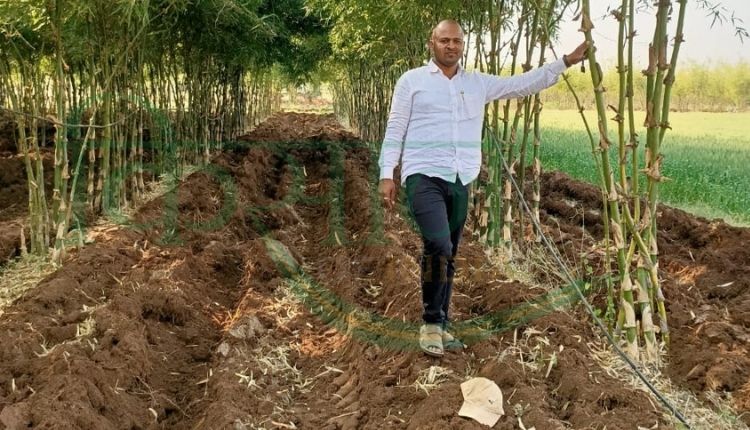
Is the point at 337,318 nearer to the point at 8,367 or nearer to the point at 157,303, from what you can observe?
the point at 157,303

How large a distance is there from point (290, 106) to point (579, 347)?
170ft

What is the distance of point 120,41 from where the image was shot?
666 centimetres

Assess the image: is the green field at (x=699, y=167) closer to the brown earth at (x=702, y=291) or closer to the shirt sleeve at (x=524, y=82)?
the brown earth at (x=702, y=291)

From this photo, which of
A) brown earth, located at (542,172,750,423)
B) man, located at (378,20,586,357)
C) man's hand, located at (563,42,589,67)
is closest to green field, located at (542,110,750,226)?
brown earth, located at (542,172,750,423)

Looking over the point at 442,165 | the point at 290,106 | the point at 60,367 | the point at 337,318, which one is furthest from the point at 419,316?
the point at 290,106

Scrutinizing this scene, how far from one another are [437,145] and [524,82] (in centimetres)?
65

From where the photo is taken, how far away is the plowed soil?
3160 millimetres

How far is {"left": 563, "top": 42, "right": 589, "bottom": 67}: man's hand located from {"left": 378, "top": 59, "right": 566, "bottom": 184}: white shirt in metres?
0.05

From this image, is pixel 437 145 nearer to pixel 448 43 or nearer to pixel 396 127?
pixel 396 127

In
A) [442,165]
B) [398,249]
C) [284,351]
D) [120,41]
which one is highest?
[120,41]

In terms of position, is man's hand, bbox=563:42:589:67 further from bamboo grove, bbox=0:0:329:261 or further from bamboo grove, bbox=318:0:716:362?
bamboo grove, bbox=0:0:329:261

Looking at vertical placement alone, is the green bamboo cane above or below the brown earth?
above

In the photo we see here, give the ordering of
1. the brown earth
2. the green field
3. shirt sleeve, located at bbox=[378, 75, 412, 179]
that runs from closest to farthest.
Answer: shirt sleeve, located at bbox=[378, 75, 412, 179] → the brown earth → the green field

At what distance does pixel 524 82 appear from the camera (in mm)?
3658
